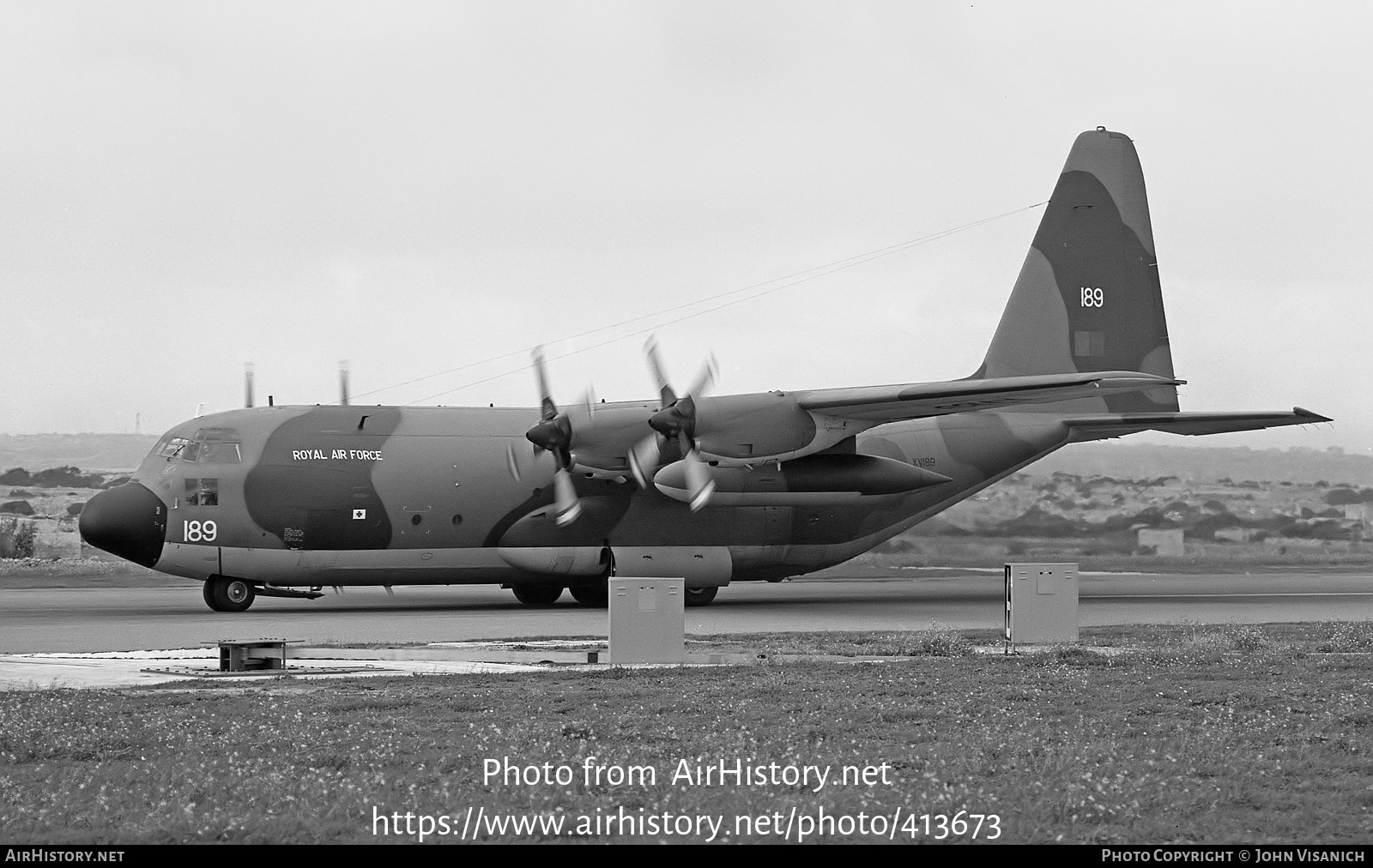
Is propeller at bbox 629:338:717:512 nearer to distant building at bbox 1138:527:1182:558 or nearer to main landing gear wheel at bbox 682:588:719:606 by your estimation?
main landing gear wheel at bbox 682:588:719:606

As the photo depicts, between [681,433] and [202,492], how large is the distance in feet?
28.5

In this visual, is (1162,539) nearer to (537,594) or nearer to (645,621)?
(537,594)

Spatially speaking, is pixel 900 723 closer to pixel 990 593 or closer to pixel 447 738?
pixel 447 738

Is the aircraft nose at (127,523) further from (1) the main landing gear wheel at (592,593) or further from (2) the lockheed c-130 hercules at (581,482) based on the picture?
(1) the main landing gear wheel at (592,593)

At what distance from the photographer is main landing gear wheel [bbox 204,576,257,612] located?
24.9 m

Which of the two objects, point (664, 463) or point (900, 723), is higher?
point (664, 463)

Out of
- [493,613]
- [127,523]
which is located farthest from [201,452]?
[493,613]

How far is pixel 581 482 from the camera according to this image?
26422 millimetres

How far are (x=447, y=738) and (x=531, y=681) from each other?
3.67m

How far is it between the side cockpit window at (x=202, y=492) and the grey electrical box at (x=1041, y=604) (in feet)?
47.6

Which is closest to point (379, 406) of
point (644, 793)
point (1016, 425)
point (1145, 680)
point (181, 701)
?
point (1016, 425)

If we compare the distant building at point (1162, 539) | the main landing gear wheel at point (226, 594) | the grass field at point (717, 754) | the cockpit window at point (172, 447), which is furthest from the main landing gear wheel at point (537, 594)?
the distant building at point (1162, 539)

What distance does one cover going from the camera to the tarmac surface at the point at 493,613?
1788 centimetres

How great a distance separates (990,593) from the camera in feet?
102
